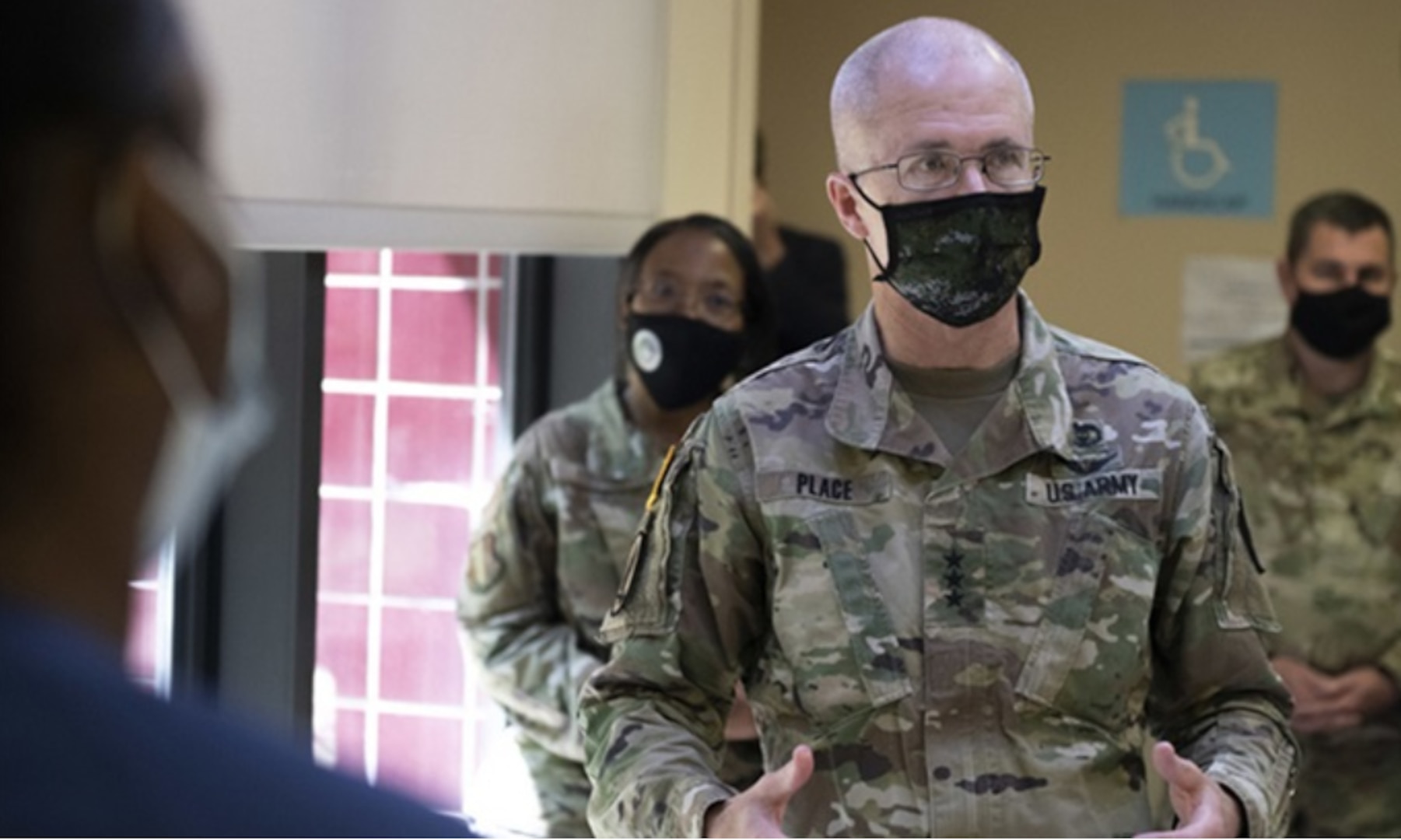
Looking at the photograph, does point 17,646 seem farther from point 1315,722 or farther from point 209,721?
point 1315,722


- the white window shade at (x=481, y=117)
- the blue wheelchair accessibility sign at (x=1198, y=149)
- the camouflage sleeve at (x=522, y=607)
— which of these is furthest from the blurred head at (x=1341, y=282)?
the camouflage sleeve at (x=522, y=607)

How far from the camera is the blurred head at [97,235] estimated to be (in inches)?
25.5

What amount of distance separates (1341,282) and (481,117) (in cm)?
166

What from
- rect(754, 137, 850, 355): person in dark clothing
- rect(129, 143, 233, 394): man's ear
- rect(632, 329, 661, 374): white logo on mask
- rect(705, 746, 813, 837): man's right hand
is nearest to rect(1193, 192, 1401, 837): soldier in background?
rect(754, 137, 850, 355): person in dark clothing

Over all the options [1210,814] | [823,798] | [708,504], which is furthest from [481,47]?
[1210,814]

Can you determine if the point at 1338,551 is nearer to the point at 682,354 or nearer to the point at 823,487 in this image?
the point at 682,354

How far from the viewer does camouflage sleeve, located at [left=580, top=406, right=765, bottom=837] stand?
73.7 inches

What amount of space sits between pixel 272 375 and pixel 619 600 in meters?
1.15

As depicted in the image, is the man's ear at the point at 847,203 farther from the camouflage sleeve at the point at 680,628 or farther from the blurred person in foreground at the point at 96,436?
the blurred person in foreground at the point at 96,436

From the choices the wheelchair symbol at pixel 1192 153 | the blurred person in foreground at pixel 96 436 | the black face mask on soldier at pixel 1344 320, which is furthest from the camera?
the wheelchair symbol at pixel 1192 153

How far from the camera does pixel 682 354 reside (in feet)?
9.85

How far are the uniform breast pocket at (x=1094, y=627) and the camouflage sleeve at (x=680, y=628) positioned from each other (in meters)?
0.26

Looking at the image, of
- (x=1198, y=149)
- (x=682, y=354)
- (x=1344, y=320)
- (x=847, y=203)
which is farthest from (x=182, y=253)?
(x=1198, y=149)

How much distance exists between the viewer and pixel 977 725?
1844 mm
